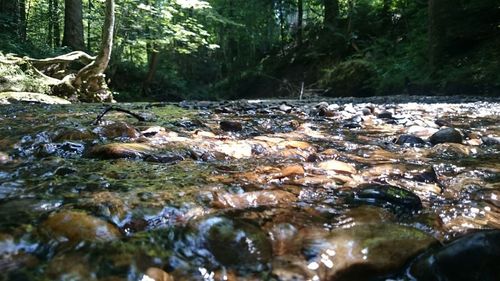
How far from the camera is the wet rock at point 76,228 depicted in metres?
1.50

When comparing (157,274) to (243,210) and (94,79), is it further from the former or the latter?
(94,79)

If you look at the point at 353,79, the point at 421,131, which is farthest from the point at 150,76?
the point at 421,131

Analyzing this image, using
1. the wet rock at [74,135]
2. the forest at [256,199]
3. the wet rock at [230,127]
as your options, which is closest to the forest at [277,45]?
the forest at [256,199]

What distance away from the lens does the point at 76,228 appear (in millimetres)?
1543

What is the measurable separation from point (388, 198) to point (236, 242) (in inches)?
33.2

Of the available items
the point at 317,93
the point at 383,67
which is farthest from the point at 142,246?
the point at 317,93

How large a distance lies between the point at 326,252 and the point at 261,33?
88.8ft

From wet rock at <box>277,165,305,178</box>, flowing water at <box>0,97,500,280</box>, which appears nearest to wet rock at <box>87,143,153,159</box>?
flowing water at <box>0,97,500,280</box>

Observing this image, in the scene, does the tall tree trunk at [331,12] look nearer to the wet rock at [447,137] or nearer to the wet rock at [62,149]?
the wet rock at [447,137]

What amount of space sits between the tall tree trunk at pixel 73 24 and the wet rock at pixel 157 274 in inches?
564

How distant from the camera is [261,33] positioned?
2750cm

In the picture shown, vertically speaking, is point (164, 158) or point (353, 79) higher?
point (353, 79)

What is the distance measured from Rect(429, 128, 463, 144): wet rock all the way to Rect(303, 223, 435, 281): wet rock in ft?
7.43

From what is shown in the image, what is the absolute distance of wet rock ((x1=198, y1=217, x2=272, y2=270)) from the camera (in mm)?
1441
